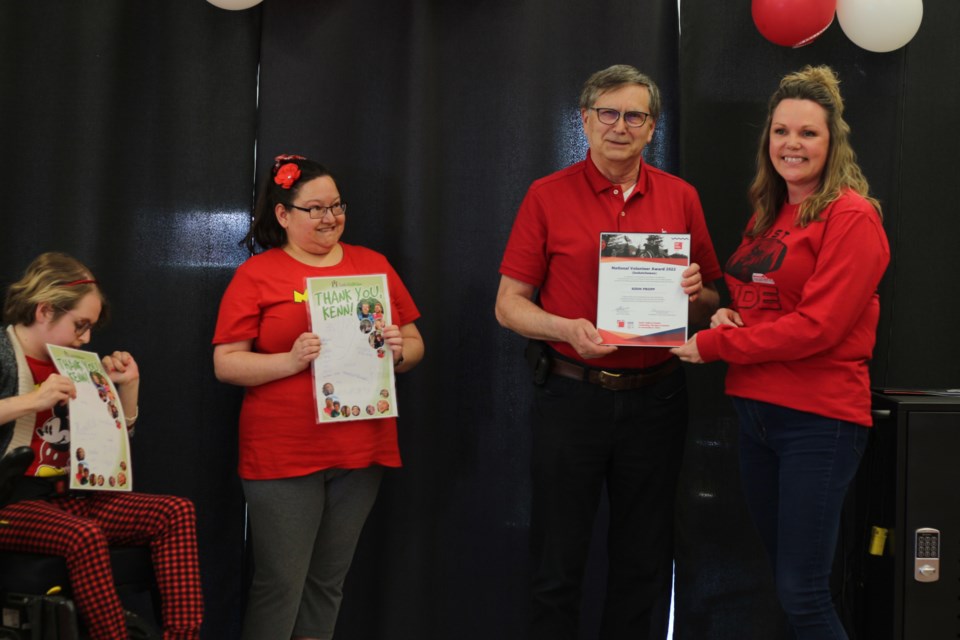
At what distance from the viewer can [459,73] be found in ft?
11.8

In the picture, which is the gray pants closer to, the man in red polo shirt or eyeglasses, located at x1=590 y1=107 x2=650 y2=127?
the man in red polo shirt

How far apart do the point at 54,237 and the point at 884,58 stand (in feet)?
9.62

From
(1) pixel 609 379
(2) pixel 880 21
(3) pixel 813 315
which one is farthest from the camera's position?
(2) pixel 880 21

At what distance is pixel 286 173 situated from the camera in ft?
10.2

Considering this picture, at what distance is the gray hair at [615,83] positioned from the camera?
9.65ft

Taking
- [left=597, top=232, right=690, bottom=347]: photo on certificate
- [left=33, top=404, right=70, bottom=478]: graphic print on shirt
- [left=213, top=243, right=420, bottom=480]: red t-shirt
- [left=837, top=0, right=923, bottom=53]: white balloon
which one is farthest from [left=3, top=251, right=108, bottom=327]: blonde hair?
[left=837, top=0, right=923, bottom=53]: white balloon

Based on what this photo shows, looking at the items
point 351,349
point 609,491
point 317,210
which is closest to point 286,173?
point 317,210

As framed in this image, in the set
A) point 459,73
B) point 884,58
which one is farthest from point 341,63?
point 884,58

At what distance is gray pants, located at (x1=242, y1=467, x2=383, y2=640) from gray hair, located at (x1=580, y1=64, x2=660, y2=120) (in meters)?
1.35

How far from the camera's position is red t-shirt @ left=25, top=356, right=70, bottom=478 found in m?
2.71

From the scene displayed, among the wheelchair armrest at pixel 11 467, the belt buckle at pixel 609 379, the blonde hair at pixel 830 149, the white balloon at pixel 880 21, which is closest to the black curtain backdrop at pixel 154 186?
the wheelchair armrest at pixel 11 467

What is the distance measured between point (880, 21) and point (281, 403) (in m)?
2.27

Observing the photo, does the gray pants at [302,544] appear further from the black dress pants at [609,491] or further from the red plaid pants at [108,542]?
the black dress pants at [609,491]

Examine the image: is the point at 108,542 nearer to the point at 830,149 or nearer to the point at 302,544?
the point at 302,544
